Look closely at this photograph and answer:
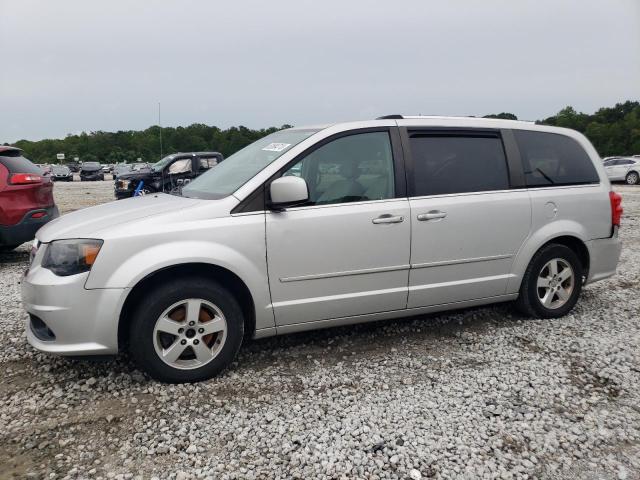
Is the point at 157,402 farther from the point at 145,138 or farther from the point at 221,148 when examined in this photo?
the point at 145,138

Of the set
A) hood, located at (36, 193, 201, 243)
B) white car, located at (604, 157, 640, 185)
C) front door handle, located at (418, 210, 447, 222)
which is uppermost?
hood, located at (36, 193, 201, 243)

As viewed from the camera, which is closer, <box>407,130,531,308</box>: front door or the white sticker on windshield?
the white sticker on windshield

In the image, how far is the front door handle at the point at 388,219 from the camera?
3645 mm

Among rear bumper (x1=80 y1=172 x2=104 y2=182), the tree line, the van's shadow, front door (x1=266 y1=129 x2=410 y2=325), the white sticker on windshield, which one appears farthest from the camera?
the tree line

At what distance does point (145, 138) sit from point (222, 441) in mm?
95539

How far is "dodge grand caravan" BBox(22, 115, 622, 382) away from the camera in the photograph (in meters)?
3.15

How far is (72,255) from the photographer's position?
3115 mm

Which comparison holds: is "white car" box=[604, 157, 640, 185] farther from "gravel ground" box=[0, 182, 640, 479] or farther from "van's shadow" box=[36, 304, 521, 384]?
"gravel ground" box=[0, 182, 640, 479]

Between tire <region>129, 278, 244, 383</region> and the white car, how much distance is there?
26.1 metres

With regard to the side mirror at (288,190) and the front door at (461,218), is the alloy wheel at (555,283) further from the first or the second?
the side mirror at (288,190)

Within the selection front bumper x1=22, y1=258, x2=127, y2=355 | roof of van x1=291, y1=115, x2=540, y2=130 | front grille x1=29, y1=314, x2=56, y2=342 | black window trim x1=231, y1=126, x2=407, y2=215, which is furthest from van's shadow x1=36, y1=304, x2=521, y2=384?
roof of van x1=291, y1=115, x2=540, y2=130

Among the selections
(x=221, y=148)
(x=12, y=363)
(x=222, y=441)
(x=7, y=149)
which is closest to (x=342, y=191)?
(x=222, y=441)

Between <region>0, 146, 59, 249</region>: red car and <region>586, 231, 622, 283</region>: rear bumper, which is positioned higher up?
<region>0, 146, 59, 249</region>: red car

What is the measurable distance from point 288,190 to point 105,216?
4.25 ft
